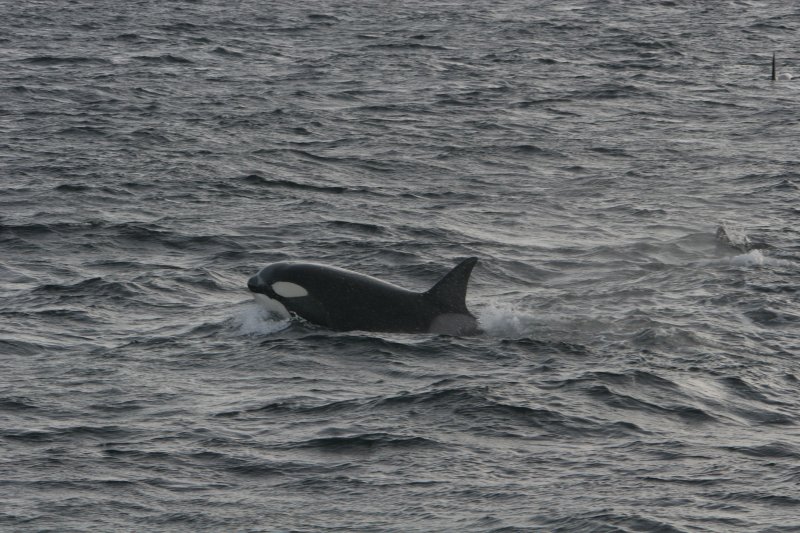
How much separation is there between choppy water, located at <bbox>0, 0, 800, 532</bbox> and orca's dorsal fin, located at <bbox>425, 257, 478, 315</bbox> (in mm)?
428

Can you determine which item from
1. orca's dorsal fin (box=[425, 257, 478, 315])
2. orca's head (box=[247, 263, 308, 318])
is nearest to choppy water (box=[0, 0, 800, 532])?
orca's head (box=[247, 263, 308, 318])

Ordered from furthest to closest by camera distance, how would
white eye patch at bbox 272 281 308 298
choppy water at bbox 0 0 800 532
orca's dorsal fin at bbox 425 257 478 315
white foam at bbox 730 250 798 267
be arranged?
1. white foam at bbox 730 250 798 267
2. white eye patch at bbox 272 281 308 298
3. orca's dorsal fin at bbox 425 257 478 315
4. choppy water at bbox 0 0 800 532

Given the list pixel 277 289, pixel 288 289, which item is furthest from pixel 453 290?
pixel 277 289

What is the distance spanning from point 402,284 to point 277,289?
3767 millimetres

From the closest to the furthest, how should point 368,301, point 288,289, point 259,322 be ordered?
point 368,301, point 288,289, point 259,322

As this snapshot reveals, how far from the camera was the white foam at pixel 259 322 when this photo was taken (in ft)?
63.0

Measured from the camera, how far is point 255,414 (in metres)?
16.1

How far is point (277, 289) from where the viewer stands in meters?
19.1

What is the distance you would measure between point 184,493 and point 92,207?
13.8 meters

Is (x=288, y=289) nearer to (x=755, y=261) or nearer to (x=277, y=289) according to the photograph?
(x=277, y=289)

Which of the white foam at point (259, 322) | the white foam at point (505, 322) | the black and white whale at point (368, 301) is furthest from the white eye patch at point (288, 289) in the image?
the white foam at point (505, 322)

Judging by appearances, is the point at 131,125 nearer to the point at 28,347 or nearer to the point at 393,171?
the point at 393,171

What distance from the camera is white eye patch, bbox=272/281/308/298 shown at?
19.0 meters

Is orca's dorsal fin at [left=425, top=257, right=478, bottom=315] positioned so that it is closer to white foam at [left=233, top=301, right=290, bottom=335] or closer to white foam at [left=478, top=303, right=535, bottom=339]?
white foam at [left=478, top=303, right=535, bottom=339]
